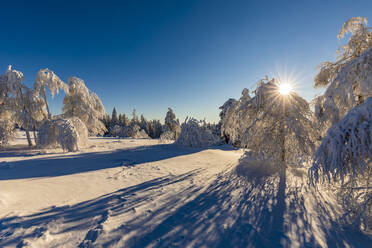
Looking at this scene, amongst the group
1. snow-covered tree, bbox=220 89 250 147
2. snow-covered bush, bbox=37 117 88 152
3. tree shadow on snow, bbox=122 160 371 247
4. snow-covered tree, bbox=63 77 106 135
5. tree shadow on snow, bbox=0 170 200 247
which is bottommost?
tree shadow on snow, bbox=122 160 371 247

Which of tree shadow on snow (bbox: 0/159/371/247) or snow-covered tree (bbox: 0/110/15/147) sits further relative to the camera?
snow-covered tree (bbox: 0/110/15/147)

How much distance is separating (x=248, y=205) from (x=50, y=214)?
4402 mm

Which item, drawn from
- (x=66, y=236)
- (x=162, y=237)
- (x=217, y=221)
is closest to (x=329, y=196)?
(x=217, y=221)

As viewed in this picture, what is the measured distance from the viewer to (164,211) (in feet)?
10.0

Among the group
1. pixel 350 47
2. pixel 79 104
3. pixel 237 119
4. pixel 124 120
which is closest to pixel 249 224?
pixel 237 119

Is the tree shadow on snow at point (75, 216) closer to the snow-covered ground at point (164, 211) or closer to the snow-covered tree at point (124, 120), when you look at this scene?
the snow-covered ground at point (164, 211)

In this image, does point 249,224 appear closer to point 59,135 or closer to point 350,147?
point 350,147

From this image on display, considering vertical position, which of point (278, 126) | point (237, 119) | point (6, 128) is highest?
point (237, 119)

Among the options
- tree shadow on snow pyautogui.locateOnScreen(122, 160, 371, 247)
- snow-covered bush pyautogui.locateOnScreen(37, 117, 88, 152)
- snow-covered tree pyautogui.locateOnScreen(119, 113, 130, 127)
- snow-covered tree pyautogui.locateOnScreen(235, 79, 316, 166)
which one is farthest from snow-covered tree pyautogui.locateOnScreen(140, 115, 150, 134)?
tree shadow on snow pyautogui.locateOnScreen(122, 160, 371, 247)

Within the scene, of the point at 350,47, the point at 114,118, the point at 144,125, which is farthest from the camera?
the point at 114,118

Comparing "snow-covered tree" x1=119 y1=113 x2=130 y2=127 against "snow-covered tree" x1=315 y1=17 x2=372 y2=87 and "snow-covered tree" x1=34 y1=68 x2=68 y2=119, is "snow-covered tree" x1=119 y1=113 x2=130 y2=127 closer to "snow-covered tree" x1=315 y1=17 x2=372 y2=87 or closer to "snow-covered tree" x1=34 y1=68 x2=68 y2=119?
"snow-covered tree" x1=34 y1=68 x2=68 y2=119

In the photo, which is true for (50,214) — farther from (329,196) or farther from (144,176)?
(329,196)

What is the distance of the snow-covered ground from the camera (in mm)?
2295

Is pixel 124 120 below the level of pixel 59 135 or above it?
above
